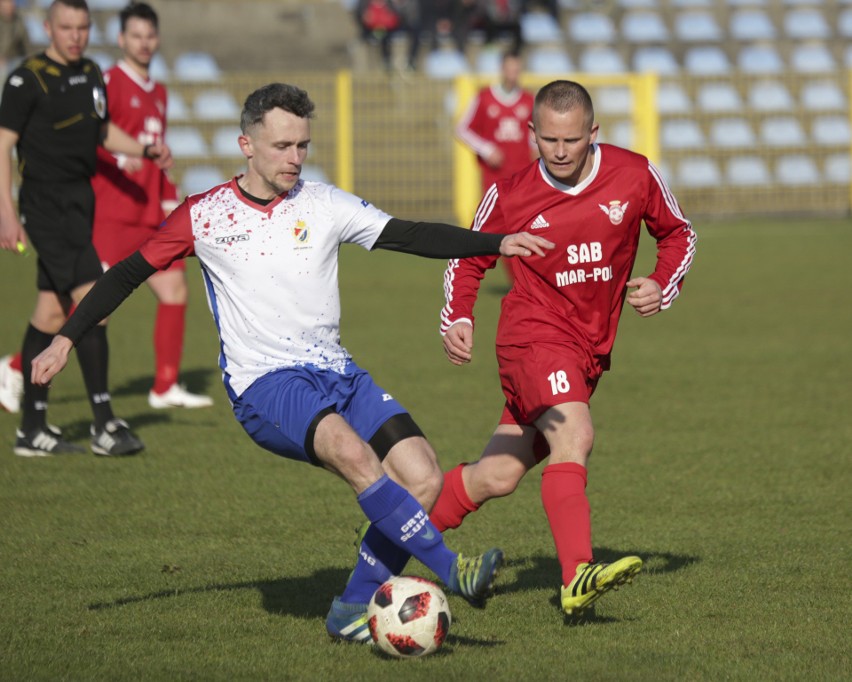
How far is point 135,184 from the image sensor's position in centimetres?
880

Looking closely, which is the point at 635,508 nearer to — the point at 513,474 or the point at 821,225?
the point at 513,474

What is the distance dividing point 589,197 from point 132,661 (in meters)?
2.21

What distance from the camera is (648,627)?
449 cm

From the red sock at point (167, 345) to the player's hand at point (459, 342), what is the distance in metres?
4.48

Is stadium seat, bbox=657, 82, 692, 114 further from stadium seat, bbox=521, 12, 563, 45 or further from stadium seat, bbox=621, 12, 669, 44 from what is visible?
stadium seat, bbox=621, 12, 669, 44

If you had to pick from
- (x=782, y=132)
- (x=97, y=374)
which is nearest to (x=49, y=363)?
(x=97, y=374)

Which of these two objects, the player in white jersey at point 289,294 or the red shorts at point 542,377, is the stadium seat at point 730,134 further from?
the player in white jersey at point 289,294

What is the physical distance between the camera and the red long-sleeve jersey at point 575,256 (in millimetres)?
4914

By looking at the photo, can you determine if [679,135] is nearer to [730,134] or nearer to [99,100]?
[730,134]

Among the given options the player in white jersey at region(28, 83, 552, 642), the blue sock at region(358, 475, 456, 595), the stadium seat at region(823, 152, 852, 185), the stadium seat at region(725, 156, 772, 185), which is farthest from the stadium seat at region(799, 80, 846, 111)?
the blue sock at region(358, 475, 456, 595)

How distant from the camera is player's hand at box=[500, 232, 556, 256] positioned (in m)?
4.20

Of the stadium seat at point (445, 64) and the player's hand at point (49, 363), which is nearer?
the player's hand at point (49, 363)

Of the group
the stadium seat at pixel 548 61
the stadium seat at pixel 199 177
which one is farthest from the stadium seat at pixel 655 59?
the stadium seat at pixel 199 177

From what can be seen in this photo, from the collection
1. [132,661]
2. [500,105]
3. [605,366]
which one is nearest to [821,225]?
[500,105]
